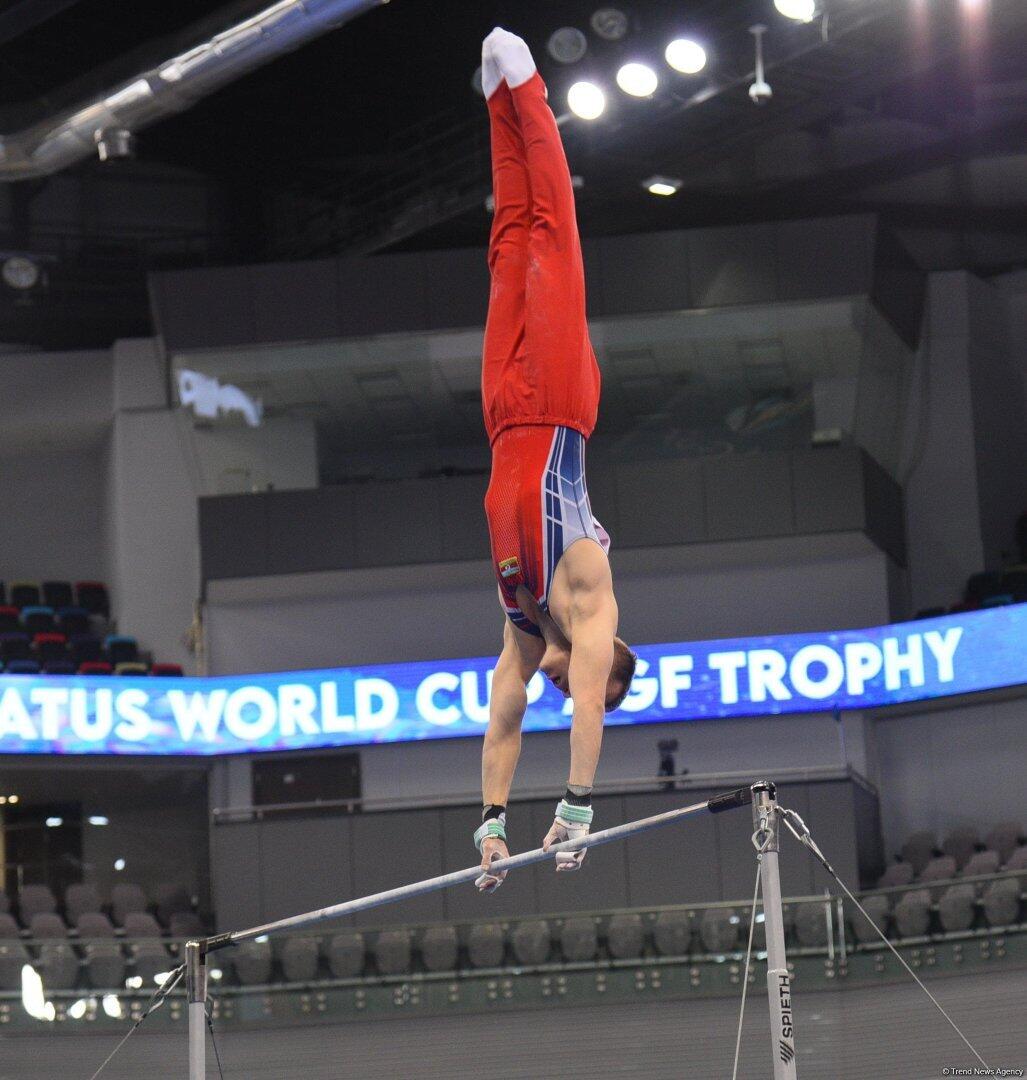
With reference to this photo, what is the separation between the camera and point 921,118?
17.8m

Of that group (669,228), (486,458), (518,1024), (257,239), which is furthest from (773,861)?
(257,239)

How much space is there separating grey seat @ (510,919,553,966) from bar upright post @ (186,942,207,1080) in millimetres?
4962

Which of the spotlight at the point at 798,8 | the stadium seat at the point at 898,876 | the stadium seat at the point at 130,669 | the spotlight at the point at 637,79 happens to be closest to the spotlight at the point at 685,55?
the spotlight at the point at 637,79

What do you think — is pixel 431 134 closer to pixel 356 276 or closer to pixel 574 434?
pixel 356 276

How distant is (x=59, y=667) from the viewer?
16703 millimetres

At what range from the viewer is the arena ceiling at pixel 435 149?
50.0 ft

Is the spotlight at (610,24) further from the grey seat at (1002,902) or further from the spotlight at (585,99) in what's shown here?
the grey seat at (1002,902)

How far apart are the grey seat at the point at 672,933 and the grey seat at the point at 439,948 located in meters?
1.20

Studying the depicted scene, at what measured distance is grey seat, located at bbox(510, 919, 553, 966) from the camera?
434 inches

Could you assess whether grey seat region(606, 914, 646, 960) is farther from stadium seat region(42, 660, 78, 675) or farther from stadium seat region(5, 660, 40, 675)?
stadium seat region(42, 660, 78, 675)

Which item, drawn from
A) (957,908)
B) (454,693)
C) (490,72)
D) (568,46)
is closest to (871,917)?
(957,908)

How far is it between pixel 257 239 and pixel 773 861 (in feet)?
47.7

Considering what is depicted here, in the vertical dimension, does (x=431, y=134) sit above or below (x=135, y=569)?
above

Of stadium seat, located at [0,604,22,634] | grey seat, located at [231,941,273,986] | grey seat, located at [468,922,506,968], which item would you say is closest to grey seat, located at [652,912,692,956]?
grey seat, located at [468,922,506,968]
